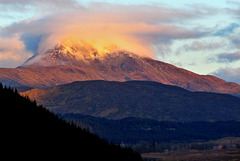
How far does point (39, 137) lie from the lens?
513ft

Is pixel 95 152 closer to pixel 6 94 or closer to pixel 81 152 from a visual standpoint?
pixel 81 152

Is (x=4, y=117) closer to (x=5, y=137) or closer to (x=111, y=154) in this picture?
(x=5, y=137)

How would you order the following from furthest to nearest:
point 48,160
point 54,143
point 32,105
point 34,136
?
point 32,105 < point 54,143 < point 34,136 < point 48,160

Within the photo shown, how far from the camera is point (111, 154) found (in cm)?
19412

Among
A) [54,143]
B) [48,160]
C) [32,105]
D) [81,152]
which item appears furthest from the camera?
[32,105]

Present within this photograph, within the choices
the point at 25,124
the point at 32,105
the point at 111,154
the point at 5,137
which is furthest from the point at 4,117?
the point at 111,154

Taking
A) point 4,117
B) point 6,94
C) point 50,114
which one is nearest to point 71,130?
point 50,114

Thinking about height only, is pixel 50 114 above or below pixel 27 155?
above

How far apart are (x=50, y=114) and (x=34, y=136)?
44905mm

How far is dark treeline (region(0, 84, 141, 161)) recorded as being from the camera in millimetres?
138000

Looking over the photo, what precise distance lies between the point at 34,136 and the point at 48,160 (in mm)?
12723

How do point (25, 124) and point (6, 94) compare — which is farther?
point (6, 94)

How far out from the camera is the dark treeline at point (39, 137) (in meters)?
138

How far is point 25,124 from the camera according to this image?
6457 inches
